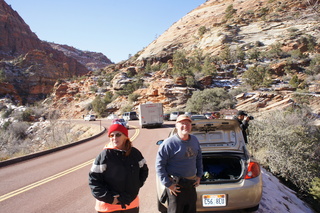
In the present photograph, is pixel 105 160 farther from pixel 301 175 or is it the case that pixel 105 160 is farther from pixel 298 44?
pixel 298 44

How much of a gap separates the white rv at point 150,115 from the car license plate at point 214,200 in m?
18.6

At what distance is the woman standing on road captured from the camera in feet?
7.79

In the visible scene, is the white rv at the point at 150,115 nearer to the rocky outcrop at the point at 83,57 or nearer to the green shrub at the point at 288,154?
the green shrub at the point at 288,154

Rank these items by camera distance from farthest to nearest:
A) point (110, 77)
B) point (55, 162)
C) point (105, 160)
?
point (110, 77) < point (55, 162) < point (105, 160)

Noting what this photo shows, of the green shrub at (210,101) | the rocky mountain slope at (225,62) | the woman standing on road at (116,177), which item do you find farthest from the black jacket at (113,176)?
the green shrub at (210,101)

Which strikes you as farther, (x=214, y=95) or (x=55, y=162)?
(x=214, y=95)

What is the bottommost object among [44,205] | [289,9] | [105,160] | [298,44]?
[44,205]

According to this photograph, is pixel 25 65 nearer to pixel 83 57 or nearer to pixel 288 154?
pixel 288 154

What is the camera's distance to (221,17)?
290 ft

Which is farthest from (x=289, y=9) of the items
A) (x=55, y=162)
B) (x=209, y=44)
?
(x=55, y=162)

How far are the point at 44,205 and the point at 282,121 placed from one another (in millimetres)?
9711

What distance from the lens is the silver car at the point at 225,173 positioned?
3.20 metres

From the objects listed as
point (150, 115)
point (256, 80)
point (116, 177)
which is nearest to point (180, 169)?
point (116, 177)

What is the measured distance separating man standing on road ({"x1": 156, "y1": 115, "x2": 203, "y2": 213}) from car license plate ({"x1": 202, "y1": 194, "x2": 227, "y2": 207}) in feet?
1.70
